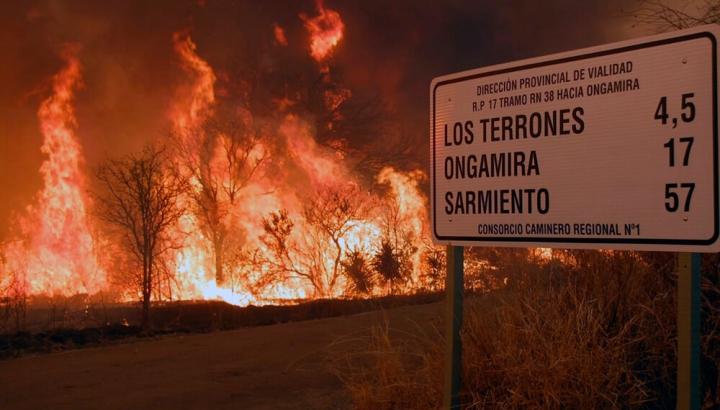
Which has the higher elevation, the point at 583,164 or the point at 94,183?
the point at 94,183

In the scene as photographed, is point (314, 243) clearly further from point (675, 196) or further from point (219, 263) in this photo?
point (675, 196)

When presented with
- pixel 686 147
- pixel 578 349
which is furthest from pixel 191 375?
pixel 686 147

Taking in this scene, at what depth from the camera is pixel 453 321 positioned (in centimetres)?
458

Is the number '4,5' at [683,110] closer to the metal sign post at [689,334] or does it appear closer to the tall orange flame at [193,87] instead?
the metal sign post at [689,334]

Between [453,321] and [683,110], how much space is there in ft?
5.81

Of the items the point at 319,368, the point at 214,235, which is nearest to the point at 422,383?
the point at 319,368

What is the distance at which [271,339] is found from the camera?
36.4 feet

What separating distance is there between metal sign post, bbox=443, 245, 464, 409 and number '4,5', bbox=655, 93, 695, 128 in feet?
4.51

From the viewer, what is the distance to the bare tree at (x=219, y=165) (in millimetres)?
24109

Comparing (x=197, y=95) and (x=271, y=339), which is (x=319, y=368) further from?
(x=197, y=95)

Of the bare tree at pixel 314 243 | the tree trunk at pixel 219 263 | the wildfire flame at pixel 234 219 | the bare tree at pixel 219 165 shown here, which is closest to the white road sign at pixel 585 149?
the wildfire flame at pixel 234 219

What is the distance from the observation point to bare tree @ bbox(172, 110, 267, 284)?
24.1 metres

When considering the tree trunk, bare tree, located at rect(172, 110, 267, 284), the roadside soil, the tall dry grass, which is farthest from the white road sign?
bare tree, located at rect(172, 110, 267, 284)

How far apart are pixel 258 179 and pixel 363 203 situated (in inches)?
140
